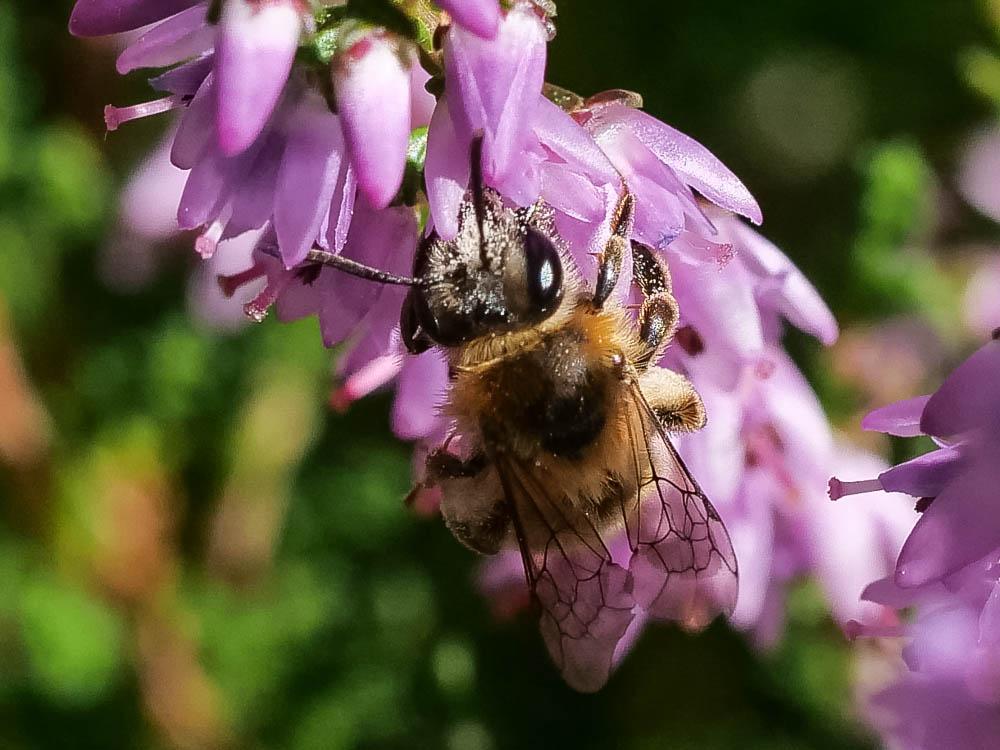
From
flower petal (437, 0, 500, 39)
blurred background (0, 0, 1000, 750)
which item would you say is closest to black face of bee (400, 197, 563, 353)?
flower petal (437, 0, 500, 39)

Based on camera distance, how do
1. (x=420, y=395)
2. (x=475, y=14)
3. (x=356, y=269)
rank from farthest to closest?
1. (x=420, y=395)
2. (x=356, y=269)
3. (x=475, y=14)

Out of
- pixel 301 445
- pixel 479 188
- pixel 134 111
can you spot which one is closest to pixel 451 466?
pixel 479 188

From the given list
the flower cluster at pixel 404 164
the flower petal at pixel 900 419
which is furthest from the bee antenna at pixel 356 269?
the flower petal at pixel 900 419

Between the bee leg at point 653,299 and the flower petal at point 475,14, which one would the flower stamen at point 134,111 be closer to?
the flower petal at point 475,14

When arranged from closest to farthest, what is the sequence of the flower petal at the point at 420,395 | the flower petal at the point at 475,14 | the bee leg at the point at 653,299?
the flower petal at the point at 475,14 → the bee leg at the point at 653,299 → the flower petal at the point at 420,395

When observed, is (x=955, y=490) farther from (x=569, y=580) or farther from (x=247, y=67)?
(x=247, y=67)

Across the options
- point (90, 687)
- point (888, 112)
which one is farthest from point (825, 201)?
point (90, 687)
